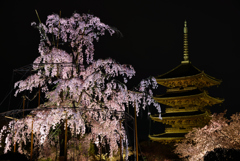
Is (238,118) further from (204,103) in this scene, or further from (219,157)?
(204,103)

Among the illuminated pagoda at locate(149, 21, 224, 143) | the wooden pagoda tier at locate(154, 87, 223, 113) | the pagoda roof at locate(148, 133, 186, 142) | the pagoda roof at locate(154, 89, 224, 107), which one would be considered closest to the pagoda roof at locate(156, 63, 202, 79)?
the illuminated pagoda at locate(149, 21, 224, 143)

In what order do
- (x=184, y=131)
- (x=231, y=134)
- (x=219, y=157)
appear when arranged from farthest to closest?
(x=184, y=131), (x=231, y=134), (x=219, y=157)

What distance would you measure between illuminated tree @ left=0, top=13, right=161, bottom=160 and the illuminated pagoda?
1321 centimetres

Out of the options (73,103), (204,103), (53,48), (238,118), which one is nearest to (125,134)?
(73,103)

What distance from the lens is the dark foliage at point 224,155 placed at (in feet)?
51.3

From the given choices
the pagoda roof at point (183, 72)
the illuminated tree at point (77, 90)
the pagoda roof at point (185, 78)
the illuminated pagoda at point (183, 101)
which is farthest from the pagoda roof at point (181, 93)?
the illuminated tree at point (77, 90)

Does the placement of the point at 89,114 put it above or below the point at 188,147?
above

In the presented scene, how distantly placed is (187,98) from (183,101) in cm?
70

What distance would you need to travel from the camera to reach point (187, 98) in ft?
101

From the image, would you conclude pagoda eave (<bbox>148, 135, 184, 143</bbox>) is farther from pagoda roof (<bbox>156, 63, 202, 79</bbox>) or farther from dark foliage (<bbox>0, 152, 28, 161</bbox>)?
dark foliage (<bbox>0, 152, 28, 161</bbox>)

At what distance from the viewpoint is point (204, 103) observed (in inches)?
1254

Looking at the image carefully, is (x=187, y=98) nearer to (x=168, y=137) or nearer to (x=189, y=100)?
(x=189, y=100)

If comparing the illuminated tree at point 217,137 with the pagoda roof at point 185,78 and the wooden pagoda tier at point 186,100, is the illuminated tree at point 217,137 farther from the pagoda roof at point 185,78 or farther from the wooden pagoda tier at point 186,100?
the pagoda roof at point 185,78

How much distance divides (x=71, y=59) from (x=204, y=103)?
60.0ft
